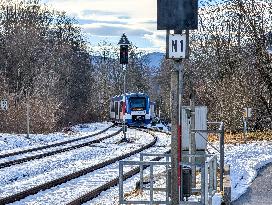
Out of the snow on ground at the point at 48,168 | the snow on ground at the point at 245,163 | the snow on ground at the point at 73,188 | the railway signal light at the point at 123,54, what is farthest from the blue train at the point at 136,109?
the snow on ground at the point at 73,188

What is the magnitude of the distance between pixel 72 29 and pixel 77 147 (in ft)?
233

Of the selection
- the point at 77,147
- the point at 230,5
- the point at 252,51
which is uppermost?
the point at 230,5

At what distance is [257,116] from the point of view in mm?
37000

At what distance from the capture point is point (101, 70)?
A: 440 feet

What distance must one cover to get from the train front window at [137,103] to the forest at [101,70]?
4.70 metres

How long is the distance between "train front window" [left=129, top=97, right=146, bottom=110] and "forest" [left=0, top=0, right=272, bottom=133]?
15.4 feet

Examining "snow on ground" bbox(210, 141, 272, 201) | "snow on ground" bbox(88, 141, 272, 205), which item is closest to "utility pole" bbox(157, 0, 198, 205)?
"snow on ground" bbox(88, 141, 272, 205)

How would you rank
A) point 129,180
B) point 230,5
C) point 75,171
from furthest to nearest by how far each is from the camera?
point 230,5 → point 75,171 → point 129,180

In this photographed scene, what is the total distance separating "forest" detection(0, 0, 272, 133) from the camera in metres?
34.5

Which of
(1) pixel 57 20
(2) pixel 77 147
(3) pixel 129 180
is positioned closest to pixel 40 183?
(3) pixel 129 180

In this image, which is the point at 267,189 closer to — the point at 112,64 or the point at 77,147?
the point at 77,147

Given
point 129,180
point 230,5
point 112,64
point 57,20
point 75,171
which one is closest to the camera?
point 129,180

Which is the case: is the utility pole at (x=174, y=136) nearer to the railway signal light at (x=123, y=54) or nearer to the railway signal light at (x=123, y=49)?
the railway signal light at (x=123, y=49)

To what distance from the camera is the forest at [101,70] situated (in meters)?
34.5
